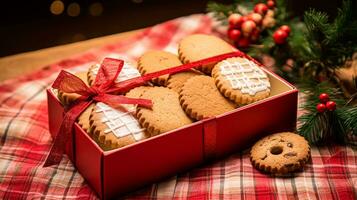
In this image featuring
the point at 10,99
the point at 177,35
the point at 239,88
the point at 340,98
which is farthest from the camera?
the point at 177,35

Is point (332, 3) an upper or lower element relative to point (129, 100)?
lower

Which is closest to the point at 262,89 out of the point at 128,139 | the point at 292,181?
the point at 292,181

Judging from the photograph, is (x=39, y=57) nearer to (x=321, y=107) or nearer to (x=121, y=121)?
(x=121, y=121)

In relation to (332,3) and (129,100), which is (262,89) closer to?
(129,100)

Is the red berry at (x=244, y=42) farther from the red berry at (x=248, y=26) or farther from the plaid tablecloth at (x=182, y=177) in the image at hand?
the plaid tablecloth at (x=182, y=177)

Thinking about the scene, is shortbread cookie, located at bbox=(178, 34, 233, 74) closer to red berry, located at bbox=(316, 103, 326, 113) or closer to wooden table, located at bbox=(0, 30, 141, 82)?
red berry, located at bbox=(316, 103, 326, 113)

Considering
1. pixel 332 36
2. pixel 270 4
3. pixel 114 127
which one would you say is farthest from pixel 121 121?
pixel 270 4

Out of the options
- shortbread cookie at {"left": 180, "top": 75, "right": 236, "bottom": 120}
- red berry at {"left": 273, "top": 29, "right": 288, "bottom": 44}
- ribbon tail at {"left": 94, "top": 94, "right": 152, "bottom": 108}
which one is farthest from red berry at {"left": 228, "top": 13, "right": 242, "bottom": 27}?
ribbon tail at {"left": 94, "top": 94, "right": 152, "bottom": 108}
